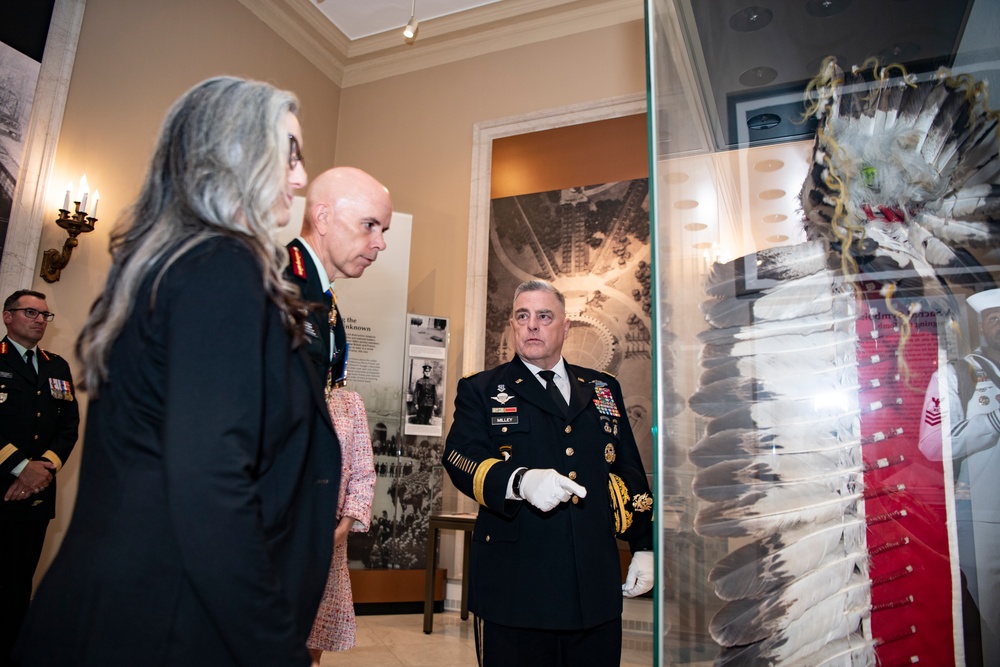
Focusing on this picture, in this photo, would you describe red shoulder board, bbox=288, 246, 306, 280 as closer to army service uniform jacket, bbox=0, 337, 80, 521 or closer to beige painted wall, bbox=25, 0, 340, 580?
army service uniform jacket, bbox=0, 337, 80, 521

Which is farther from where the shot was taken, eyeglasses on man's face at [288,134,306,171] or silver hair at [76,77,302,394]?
eyeglasses on man's face at [288,134,306,171]

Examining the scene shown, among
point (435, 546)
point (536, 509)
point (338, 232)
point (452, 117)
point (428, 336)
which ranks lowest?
point (435, 546)

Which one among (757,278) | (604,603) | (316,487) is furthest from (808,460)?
(316,487)

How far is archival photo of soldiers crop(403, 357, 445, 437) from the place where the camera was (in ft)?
17.1

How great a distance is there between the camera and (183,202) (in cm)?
96

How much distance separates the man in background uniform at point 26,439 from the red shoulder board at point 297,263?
296 cm

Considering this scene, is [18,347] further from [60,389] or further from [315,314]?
[315,314]

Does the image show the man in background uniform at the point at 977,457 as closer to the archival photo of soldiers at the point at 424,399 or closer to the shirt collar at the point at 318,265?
the shirt collar at the point at 318,265

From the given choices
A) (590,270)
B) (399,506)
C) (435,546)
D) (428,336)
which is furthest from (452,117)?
(435,546)

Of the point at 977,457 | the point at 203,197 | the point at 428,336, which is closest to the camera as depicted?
the point at 203,197

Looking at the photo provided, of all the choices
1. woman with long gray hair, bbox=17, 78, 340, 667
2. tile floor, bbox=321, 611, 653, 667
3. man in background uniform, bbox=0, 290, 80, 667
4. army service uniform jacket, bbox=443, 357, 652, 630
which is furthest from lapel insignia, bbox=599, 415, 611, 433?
man in background uniform, bbox=0, 290, 80, 667

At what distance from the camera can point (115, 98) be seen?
190 inches

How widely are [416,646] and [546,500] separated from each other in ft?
9.36

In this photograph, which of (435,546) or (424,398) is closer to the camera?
(435,546)
